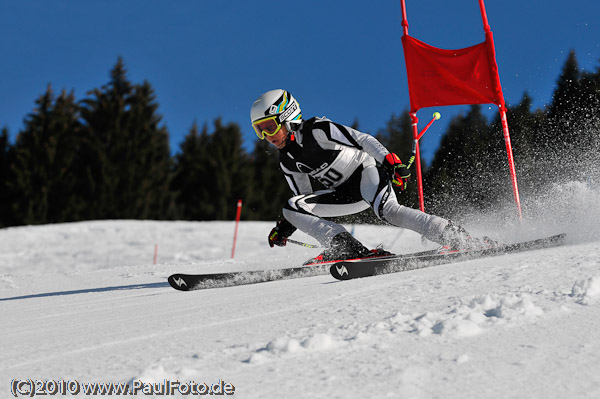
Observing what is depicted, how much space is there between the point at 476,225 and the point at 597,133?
2078 millimetres

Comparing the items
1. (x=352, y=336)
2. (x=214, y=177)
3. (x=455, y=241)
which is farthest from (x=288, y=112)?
(x=214, y=177)

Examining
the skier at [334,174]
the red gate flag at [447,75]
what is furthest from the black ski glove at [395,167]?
the red gate flag at [447,75]

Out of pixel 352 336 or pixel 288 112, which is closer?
pixel 352 336

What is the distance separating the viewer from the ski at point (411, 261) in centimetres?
370

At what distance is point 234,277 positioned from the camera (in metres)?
4.29

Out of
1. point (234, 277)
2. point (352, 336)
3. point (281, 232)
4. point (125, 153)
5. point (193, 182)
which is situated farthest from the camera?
point (193, 182)

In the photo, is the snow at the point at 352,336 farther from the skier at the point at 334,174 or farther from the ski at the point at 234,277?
the skier at the point at 334,174

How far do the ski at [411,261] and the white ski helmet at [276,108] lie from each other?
150 centimetres

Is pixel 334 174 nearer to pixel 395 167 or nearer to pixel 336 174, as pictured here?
pixel 336 174

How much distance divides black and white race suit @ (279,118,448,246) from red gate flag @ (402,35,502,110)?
3.25m

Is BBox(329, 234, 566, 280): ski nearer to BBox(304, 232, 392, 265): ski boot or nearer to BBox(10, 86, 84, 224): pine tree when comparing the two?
BBox(304, 232, 392, 265): ski boot

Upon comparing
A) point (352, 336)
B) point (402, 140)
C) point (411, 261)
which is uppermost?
point (402, 140)

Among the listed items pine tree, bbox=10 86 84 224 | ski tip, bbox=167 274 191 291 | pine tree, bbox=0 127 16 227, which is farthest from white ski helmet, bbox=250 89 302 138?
pine tree, bbox=0 127 16 227

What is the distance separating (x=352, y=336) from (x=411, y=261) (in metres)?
2.25
